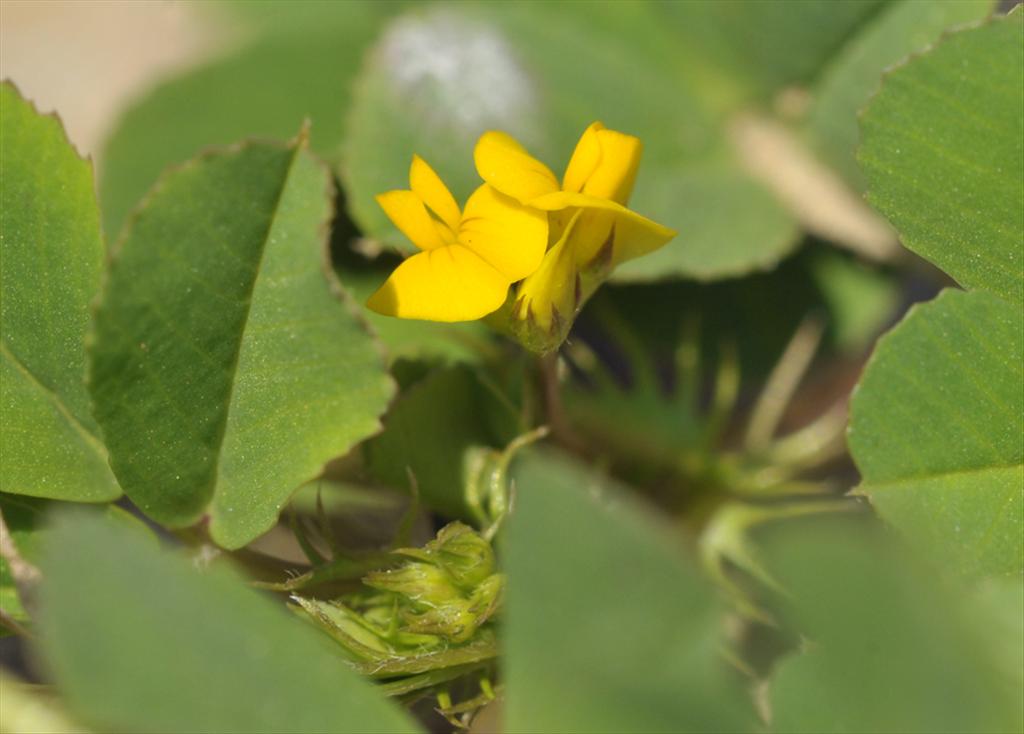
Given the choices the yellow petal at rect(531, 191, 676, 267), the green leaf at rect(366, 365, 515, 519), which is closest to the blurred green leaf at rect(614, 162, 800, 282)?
the green leaf at rect(366, 365, 515, 519)

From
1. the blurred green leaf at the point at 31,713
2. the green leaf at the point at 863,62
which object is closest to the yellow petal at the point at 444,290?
the blurred green leaf at the point at 31,713

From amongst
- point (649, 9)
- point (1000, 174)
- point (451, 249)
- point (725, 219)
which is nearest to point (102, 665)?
point (451, 249)

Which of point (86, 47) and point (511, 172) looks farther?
point (86, 47)

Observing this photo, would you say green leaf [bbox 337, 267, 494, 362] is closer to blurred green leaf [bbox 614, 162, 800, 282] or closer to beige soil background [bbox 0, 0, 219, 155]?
blurred green leaf [bbox 614, 162, 800, 282]

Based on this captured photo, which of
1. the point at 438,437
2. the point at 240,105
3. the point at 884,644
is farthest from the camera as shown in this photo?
the point at 240,105

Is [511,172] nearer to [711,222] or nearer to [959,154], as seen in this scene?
[959,154]

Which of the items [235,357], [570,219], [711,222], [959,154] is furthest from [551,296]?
[711,222]

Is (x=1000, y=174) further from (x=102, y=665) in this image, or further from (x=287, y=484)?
(x=102, y=665)
